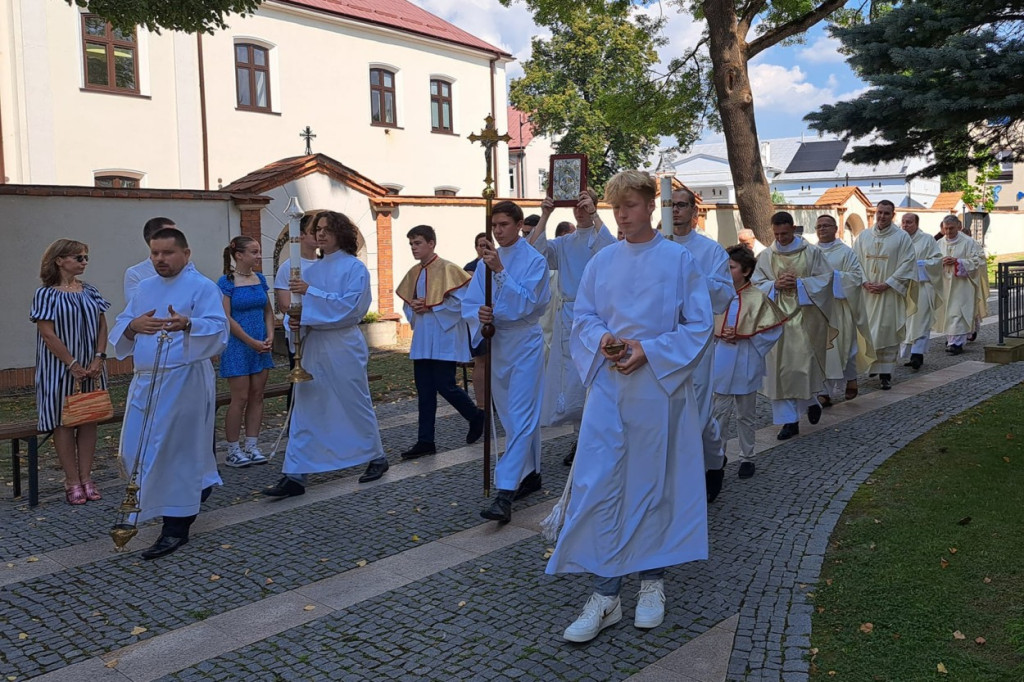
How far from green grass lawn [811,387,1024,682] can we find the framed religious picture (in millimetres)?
2686

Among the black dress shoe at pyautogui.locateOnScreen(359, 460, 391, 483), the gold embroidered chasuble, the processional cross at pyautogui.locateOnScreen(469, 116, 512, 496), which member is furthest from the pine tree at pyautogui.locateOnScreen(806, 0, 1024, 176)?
the black dress shoe at pyautogui.locateOnScreen(359, 460, 391, 483)

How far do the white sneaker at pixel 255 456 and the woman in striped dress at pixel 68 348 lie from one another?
1.25 meters

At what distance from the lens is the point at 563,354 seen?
737 cm

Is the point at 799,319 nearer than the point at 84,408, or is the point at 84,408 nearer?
the point at 84,408

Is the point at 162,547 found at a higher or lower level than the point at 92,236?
lower

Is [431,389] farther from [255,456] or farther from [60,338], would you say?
[60,338]

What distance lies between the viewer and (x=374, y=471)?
6957 mm

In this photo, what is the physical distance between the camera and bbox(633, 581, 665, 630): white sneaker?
4172 millimetres

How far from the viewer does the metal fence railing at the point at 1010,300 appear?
11713mm

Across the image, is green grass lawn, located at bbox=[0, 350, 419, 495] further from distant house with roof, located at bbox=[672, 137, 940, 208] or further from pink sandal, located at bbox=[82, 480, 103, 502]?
distant house with roof, located at bbox=[672, 137, 940, 208]

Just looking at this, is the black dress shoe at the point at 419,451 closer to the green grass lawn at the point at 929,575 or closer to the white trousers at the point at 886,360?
the green grass lawn at the point at 929,575

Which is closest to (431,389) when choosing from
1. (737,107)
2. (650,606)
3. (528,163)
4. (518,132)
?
(650,606)

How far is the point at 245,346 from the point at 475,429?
84.1 inches

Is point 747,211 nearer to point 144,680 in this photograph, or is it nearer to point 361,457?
point 361,457
